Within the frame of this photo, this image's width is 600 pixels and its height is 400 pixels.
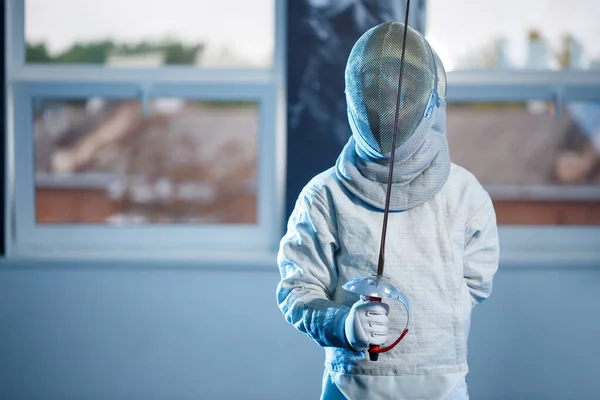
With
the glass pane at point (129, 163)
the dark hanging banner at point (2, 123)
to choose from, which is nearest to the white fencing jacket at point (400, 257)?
the glass pane at point (129, 163)

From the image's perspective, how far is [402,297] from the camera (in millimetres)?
1059

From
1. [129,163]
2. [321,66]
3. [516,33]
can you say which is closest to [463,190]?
[321,66]

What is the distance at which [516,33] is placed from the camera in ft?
8.27

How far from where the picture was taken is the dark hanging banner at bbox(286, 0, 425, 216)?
2309 mm

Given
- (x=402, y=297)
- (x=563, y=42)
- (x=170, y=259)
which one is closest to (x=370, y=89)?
(x=402, y=297)

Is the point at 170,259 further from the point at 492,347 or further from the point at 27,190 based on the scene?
the point at 492,347

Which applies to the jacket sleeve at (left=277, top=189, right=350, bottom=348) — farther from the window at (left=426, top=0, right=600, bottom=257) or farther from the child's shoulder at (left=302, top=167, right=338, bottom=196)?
the window at (left=426, top=0, right=600, bottom=257)

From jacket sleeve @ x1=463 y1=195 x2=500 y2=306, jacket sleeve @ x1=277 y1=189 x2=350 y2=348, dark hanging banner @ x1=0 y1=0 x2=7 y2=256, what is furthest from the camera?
dark hanging banner @ x1=0 y1=0 x2=7 y2=256

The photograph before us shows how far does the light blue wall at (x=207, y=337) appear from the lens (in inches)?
92.7

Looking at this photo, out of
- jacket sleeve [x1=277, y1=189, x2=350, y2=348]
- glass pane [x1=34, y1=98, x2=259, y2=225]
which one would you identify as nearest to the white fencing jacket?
jacket sleeve [x1=277, y1=189, x2=350, y2=348]

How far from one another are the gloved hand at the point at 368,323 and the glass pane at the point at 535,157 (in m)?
1.63

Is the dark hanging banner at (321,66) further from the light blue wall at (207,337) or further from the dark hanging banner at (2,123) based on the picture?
the dark hanging banner at (2,123)

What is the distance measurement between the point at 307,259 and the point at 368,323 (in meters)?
0.24

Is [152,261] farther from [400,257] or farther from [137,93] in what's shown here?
[400,257]
